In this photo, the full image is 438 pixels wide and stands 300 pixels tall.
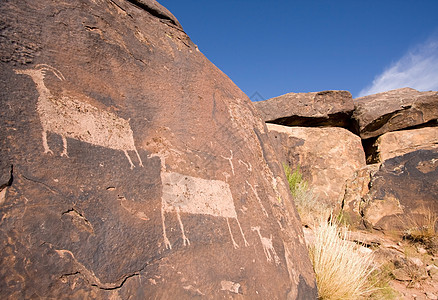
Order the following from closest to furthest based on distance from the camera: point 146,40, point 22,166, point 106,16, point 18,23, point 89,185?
point 22,166 → point 89,185 → point 18,23 → point 106,16 → point 146,40

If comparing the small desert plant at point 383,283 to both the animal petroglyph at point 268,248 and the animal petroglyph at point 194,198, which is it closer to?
the animal petroglyph at point 268,248

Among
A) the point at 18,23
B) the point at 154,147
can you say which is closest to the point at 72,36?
the point at 18,23

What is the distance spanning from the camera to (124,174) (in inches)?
57.2

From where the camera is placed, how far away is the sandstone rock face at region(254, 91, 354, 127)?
19.7 ft

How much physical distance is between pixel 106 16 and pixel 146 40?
0.30 m

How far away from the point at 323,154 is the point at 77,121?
4.96 m

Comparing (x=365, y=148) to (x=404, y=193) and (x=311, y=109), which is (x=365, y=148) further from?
(x=404, y=193)

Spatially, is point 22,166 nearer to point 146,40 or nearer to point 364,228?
point 146,40

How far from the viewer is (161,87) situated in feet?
6.38

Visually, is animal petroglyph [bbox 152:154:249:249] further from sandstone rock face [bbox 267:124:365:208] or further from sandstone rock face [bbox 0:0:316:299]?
sandstone rock face [bbox 267:124:365:208]

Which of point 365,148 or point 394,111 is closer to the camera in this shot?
point 394,111

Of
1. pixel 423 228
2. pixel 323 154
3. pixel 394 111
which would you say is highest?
pixel 394 111

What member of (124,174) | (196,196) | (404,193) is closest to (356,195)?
(404,193)

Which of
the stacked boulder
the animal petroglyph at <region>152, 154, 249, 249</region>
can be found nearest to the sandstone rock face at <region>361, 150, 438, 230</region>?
the stacked boulder
